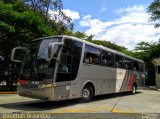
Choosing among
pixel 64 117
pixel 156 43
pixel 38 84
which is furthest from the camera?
pixel 156 43

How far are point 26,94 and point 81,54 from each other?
3.37m

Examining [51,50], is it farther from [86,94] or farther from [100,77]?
[100,77]

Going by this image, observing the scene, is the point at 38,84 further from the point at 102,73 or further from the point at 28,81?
the point at 102,73

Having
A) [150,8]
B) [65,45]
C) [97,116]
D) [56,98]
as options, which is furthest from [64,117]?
[150,8]

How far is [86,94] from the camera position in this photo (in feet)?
56.3

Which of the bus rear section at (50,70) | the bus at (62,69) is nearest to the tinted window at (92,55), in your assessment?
the bus at (62,69)

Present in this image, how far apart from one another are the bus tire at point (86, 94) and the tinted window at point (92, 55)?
135 cm

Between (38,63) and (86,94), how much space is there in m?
3.63

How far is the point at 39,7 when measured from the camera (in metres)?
31.1

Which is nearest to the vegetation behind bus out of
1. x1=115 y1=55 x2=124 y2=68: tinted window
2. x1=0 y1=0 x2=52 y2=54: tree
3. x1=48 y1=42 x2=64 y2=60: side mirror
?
x1=0 y1=0 x2=52 y2=54: tree

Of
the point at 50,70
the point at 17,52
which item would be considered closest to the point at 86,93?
the point at 50,70

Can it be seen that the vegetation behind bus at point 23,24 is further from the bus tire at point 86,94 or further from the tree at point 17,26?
the bus tire at point 86,94

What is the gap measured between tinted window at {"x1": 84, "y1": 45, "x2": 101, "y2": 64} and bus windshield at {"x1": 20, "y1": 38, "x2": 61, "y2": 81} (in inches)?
93.2

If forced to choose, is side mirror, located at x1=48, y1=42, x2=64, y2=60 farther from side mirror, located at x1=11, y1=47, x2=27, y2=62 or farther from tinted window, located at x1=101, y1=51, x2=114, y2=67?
tinted window, located at x1=101, y1=51, x2=114, y2=67
